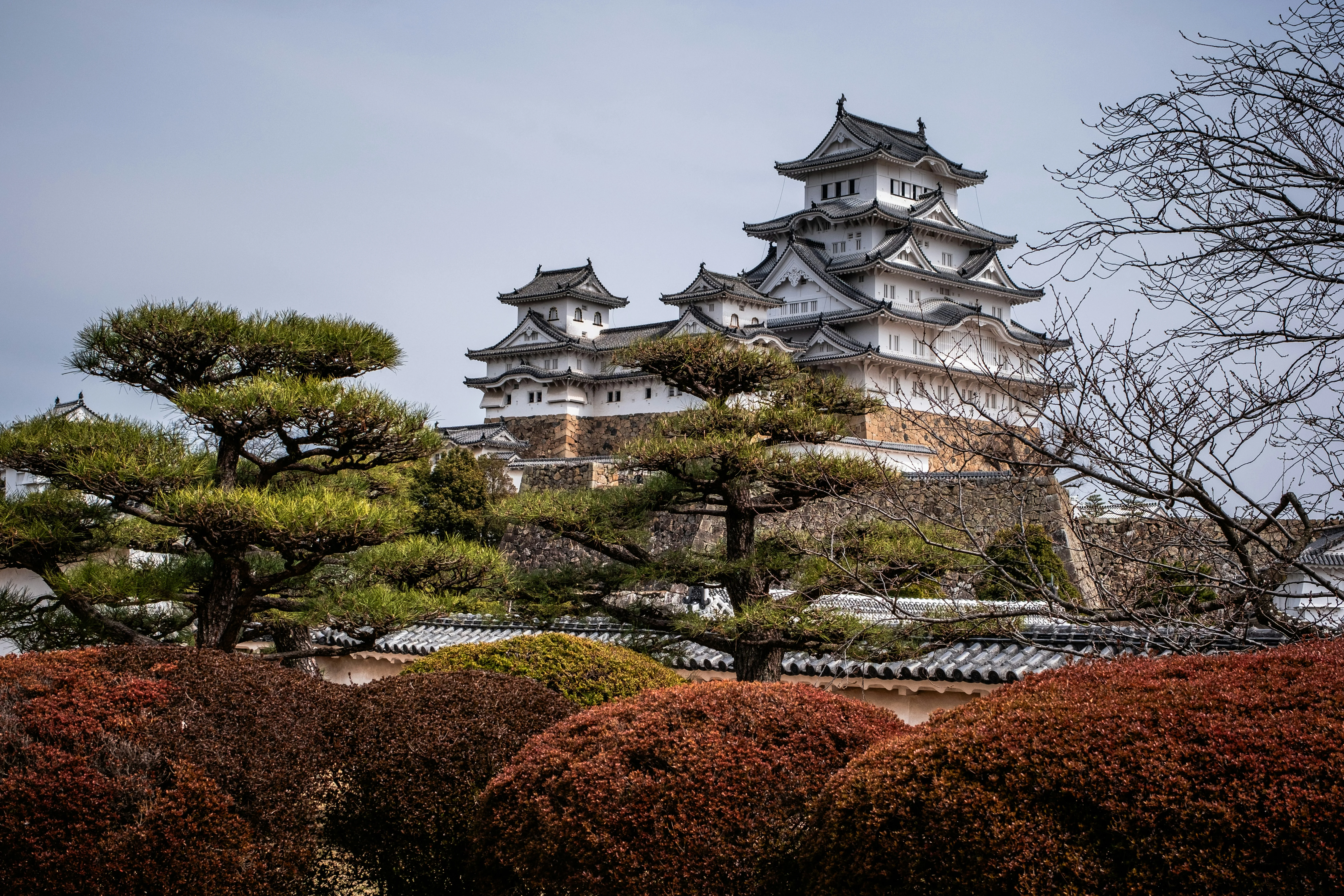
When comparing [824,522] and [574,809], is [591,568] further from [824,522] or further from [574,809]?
[824,522]

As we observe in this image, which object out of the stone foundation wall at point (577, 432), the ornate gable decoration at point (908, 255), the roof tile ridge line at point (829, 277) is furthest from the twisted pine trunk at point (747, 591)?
the ornate gable decoration at point (908, 255)

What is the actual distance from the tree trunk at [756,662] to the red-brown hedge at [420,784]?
3405mm

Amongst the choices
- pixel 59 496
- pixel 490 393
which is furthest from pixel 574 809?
pixel 490 393

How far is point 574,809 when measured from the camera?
14.2 ft

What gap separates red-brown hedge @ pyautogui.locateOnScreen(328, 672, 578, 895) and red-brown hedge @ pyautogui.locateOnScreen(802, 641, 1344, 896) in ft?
6.50

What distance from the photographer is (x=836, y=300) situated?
30.4 metres

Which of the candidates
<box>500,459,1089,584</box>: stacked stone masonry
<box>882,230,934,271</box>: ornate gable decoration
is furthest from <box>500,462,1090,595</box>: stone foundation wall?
<box>882,230,934,271</box>: ornate gable decoration

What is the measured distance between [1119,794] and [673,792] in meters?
1.72

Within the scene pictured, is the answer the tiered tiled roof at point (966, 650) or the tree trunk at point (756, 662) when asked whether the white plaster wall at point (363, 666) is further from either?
the tree trunk at point (756, 662)

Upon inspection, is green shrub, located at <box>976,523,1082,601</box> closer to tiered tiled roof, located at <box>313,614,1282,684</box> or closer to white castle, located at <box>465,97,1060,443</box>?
tiered tiled roof, located at <box>313,614,1282,684</box>

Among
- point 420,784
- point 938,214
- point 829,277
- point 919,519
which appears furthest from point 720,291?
point 420,784

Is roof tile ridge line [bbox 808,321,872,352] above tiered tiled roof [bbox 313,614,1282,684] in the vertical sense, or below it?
above

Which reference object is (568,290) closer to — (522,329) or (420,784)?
(522,329)

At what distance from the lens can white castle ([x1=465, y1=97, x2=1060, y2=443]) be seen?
96.8ft
